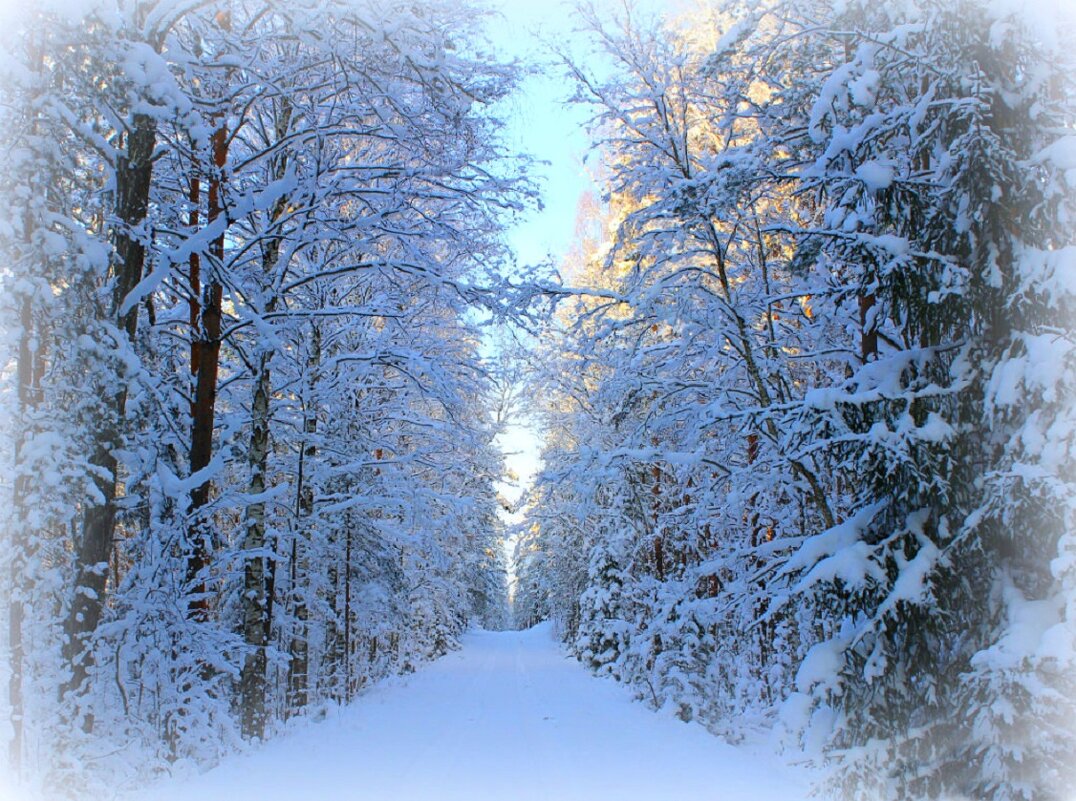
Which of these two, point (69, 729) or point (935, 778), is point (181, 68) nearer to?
point (69, 729)

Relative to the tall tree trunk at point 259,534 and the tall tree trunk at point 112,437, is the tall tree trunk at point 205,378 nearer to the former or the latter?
the tall tree trunk at point 259,534

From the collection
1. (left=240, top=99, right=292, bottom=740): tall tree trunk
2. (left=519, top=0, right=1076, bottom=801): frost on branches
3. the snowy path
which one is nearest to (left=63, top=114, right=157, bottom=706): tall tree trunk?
the snowy path

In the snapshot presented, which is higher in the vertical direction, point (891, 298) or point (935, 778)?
point (891, 298)

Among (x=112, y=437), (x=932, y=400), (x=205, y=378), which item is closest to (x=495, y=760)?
(x=112, y=437)

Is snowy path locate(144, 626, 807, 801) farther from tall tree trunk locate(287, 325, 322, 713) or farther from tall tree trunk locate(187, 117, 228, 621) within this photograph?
tall tree trunk locate(187, 117, 228, 621)

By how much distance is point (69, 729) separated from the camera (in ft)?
16.6

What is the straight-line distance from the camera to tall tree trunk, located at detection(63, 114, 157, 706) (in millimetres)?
5449

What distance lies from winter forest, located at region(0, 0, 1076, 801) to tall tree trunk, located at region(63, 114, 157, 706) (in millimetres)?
38

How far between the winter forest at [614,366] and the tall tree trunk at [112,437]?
4 centimetres

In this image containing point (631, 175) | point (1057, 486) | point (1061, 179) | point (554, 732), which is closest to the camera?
point (1057, 486)

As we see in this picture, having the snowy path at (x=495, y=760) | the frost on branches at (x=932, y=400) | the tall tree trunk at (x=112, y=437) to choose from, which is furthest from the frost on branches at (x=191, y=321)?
the frost on branches at (x=932, y=400)

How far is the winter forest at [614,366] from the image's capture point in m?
4.76

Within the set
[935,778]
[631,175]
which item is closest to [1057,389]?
[935,778]

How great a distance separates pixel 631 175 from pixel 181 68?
5352 millimetres
